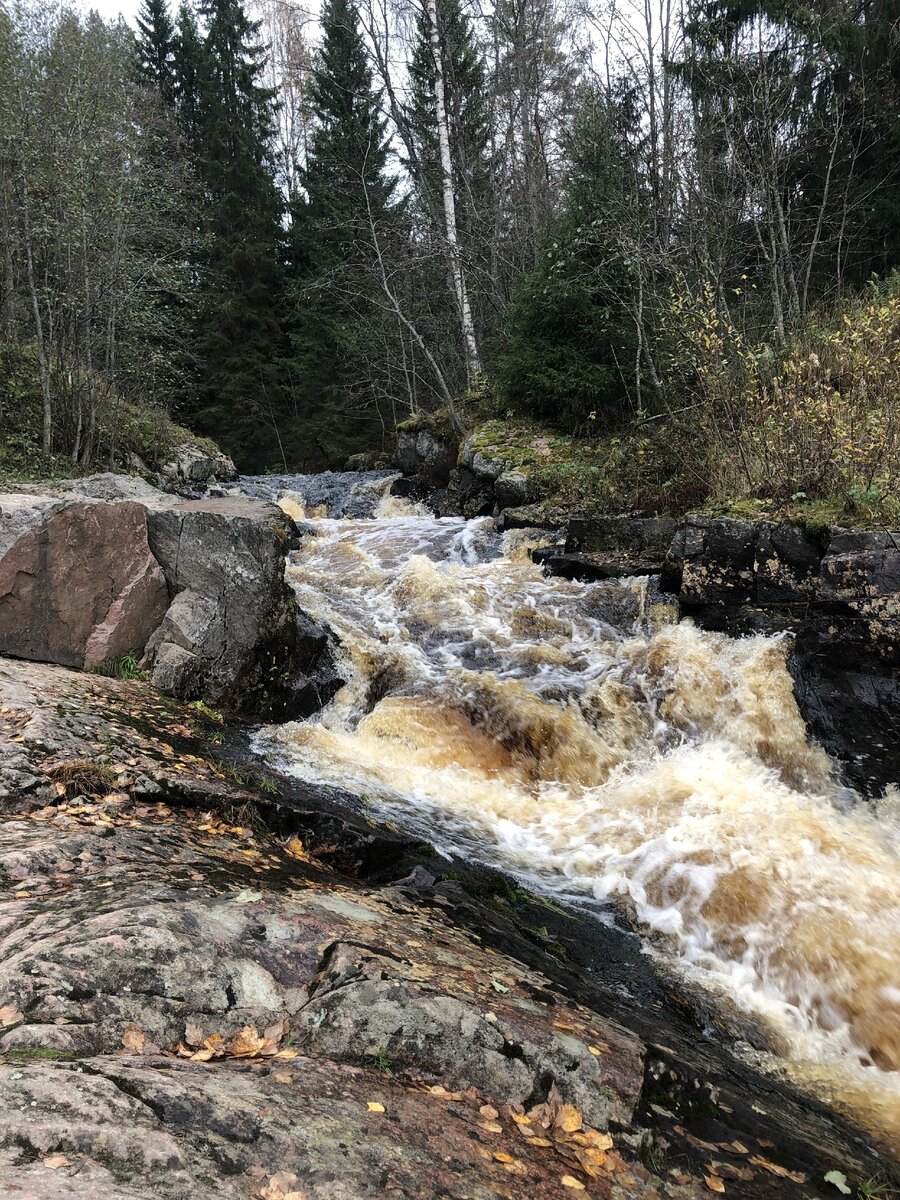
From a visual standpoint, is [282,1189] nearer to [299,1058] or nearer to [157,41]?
[299,1058]

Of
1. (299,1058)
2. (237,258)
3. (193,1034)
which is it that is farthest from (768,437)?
(237,258)

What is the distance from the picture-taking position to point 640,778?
5793 millimetres

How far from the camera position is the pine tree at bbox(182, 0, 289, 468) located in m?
25.0

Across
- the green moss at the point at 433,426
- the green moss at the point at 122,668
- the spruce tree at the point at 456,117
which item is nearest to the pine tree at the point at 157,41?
the spruce tree at the point at 456,117

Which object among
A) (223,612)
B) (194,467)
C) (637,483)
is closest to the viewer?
(223,612)

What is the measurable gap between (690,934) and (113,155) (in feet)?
52.3

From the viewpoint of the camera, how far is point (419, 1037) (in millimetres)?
2186

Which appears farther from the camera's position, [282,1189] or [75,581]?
[75,581]

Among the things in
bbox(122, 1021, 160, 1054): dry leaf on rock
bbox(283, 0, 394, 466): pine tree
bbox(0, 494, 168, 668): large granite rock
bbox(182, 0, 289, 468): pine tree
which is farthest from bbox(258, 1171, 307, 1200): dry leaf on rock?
bbox(182, 0, 289, 468): pine tree

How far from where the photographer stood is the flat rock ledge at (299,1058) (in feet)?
4.83

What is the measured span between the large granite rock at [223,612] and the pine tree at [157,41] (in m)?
31.1

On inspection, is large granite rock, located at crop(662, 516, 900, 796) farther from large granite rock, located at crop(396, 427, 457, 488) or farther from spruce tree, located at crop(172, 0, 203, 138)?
spruce tree, located at crop(172, 0, 203, 138)

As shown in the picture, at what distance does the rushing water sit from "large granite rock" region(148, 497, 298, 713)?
2.22ft

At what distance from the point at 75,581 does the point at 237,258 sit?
2379 cm
